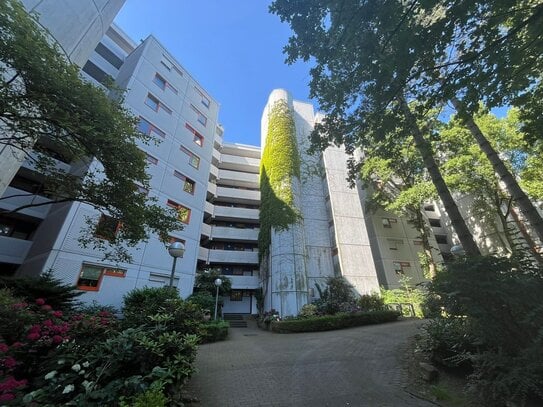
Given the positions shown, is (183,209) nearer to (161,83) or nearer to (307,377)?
(161,83)

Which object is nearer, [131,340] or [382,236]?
[131,340]

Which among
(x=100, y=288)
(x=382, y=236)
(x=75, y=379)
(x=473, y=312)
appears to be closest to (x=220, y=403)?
(x=75, y=379)

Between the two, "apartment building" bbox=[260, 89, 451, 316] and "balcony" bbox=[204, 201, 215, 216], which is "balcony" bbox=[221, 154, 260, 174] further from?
"balcony" bbox=[204, 201, 215, 216]

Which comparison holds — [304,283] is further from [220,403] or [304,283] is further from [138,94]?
[138,94]

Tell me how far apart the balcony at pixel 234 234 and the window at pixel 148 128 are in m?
9.82

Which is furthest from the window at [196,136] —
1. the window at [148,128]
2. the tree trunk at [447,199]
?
the tree trunk at [447,199]

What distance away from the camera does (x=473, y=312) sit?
13.5 ft

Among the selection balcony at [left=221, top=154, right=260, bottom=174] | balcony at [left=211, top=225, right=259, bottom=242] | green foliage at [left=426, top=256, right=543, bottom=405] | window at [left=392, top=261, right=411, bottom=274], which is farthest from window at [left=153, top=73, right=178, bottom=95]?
window at [left=392, top=261, right=411, bottom=274]

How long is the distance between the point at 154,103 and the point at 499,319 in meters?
22.8

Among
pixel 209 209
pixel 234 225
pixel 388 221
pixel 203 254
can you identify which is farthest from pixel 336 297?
pixel 209 209

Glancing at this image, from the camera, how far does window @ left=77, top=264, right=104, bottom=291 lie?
1244 centimetres

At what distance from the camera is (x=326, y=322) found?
1363 cm

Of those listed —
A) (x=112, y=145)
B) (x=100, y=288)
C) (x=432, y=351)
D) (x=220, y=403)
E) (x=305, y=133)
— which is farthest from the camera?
(x=305, y=133)

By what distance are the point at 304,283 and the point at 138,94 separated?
1907 cm
